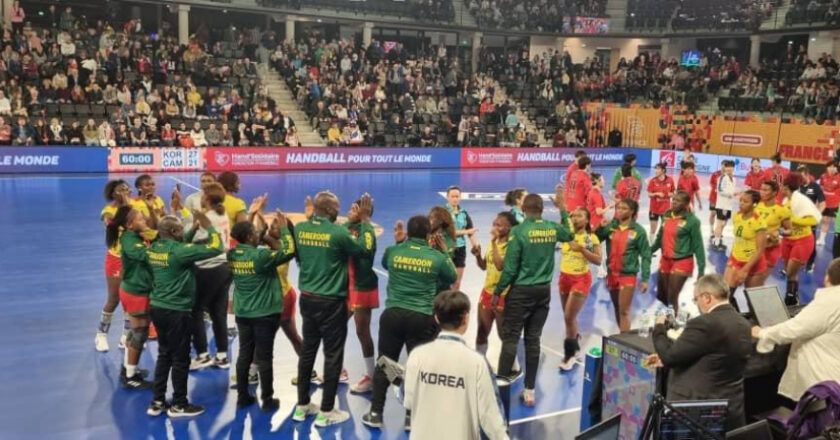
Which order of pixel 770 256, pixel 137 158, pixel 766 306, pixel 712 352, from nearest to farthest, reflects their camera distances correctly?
pixel 712 352 → pixel 766 306 → pixel 770 256 → pixel 137 158

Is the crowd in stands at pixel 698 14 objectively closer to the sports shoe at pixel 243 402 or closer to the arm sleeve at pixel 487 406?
the sports shoe at pixel 243 402

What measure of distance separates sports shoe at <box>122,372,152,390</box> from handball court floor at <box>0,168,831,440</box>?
79 millimetres

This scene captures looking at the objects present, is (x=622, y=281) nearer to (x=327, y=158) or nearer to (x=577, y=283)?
(x=577, y=283)

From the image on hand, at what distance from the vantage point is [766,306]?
5.56 metres

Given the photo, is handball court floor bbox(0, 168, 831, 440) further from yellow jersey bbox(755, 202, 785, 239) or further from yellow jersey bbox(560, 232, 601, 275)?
yellow jersey bbox(755, 202, 785, 239)

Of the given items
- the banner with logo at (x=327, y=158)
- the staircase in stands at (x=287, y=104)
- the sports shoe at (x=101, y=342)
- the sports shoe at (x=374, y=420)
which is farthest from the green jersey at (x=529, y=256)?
the staircase in stands at (x=287, y=104)

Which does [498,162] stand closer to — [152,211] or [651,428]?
[152,211]

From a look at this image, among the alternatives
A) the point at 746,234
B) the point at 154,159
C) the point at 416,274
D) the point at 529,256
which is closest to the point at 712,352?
the point at 529,256

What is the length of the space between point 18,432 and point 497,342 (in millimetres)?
5055

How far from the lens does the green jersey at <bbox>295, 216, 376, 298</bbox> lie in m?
6.14

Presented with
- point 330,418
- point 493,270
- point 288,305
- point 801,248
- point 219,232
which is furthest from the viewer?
point 801,248

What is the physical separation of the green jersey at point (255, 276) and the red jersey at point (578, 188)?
260 inches

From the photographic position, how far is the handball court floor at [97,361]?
6332 mm

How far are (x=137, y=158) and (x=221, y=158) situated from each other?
8.42 ft
